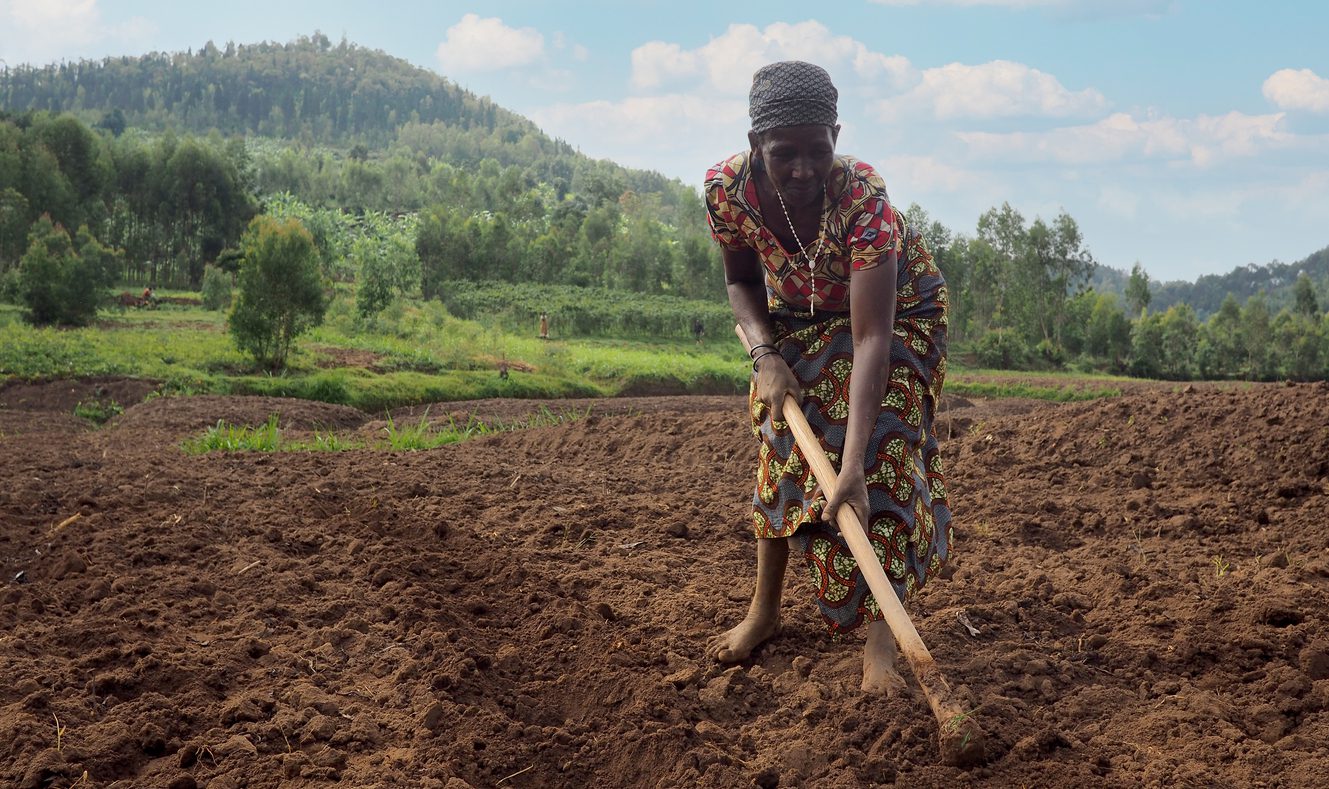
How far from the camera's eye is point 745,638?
10.9 feet

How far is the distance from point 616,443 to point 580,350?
739 inches

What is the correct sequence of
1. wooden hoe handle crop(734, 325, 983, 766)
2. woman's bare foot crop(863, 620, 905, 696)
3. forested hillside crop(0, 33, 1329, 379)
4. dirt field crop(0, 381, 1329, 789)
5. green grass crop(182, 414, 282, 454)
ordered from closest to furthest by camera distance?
wooden hoe handle crop(734, 325, 983, 766) → dirt field crop(0, 381, 1329, 789) → woman's bare foot crop(863, 620, 905, 696) → green grass crop(182, 414, 282, 454) → forested hillside crop(0, 33, 1329, 379)

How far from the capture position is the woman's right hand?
10.0ft

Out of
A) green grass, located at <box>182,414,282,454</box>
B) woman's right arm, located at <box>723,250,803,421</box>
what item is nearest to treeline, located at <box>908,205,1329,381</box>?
green grass, located at <box>182,414,282,454</box>

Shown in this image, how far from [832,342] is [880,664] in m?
0.97

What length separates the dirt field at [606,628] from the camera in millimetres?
2639

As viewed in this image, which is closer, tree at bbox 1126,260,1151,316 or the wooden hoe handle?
the wooden hoe handle

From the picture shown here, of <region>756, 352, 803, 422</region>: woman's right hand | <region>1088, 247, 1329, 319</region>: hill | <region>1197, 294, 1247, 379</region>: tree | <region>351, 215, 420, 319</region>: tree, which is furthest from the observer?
<region>1088, 247, 1329, 319</region>: hill

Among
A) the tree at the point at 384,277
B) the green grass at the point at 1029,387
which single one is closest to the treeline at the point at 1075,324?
the green grass at the point at 1029,387

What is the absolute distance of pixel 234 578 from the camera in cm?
402

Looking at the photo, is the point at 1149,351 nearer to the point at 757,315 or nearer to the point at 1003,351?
the point at 1003,351

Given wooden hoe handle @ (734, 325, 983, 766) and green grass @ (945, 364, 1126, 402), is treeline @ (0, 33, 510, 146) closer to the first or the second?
green grass @ (945, 364, 1126, 402)

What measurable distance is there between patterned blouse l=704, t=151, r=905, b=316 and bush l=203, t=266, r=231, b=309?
30.2 metres

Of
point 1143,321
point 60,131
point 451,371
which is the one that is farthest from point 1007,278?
point 60,131
